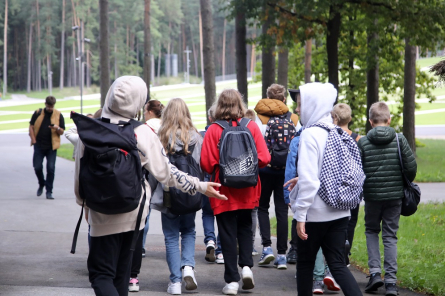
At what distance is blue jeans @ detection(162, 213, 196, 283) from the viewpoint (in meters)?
6.16

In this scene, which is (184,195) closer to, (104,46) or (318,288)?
(318,288)

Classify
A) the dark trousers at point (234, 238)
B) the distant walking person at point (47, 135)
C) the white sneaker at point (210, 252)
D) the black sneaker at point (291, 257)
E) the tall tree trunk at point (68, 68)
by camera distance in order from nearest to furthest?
the dark trousers at point (234, 238) < the black sneaker at point (291, 257) < the white sneaker at point (210, 252) < the distant walking person at point (47, 135) < the tall tree trunk at point (68, 68)

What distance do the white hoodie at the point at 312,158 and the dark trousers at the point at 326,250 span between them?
0.24 feet

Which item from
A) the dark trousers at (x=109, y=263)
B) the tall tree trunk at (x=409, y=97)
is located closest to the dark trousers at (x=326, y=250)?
the dark trousers at (x=109, y=263)

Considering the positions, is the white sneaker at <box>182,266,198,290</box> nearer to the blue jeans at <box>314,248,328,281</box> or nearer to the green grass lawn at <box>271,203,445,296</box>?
the blue jeans at <box>314,248,328,281</box>

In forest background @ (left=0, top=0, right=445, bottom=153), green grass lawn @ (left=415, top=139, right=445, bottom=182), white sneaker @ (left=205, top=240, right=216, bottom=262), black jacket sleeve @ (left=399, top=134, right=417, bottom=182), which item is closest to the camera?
black jacket sleeve @ (left=399, top=134, right=417, bottom=182)

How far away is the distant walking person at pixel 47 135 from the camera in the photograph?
1238 cm

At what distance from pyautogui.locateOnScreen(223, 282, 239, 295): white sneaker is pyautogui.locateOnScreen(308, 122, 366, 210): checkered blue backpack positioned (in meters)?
1.77

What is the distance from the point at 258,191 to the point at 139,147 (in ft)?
7.27

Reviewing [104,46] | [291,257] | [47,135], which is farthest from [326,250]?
[104,46]

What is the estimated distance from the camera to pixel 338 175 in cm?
466

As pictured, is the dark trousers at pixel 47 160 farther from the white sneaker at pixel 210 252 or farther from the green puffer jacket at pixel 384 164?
the green puffer jacket at pixel 384 164

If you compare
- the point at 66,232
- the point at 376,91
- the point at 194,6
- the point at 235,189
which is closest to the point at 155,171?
the point at 235,189

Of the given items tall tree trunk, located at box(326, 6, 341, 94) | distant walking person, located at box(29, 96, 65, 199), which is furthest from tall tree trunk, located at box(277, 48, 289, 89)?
distant walking person, located at box(29, 96, 65, 199)
